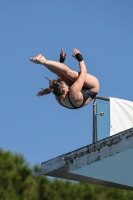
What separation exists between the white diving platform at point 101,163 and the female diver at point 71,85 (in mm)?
875

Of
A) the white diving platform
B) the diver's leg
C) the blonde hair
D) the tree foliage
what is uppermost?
the tree foliage

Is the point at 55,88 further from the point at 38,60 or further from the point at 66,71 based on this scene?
the point at 38,60

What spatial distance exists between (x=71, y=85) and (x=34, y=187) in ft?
48.5

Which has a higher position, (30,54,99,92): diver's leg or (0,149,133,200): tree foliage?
(0,149,133,200): tree foliage

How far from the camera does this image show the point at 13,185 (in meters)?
21.1

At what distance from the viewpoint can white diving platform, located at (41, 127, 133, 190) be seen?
27.1 ft

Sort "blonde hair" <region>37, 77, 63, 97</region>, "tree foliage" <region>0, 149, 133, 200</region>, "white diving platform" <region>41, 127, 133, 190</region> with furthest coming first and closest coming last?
1. "tree foliage" <region>0, 149, 133, 200</region>
2. "white diving platform" <region>41, 127, 133, 190</region>
3. "blonde hair" <region>37, 77, 63, 97</region>

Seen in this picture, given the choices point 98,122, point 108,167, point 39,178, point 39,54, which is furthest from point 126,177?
point 39,178

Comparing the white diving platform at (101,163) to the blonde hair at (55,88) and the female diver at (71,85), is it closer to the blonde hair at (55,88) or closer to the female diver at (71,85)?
the female diver at (71,85)

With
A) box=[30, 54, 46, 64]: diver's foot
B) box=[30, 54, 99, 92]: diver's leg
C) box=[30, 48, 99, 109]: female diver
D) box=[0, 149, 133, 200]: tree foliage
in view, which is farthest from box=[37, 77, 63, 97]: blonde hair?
box=[0, 149, 133, 200]: tree foliage

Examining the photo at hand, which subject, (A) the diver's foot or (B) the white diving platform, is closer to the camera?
(A) the diver's foot

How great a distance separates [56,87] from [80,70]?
45cm

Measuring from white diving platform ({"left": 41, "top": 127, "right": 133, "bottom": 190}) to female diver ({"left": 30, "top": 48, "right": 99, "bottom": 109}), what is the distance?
2.87 ft

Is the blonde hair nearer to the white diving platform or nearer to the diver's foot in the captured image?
the diver's foot
